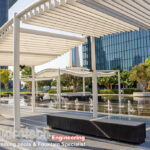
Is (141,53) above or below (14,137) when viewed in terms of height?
above

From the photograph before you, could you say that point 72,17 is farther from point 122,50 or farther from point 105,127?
point 122,50

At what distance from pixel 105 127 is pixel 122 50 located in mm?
62755

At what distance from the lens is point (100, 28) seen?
8867 millimetres

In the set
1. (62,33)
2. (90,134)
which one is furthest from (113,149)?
(62,33)

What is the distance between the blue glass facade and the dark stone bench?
56250 mm

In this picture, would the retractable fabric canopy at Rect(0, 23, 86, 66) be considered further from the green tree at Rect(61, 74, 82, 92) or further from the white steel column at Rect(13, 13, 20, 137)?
the green tree at Rect(61, 74, 82, 92)

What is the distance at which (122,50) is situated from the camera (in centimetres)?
6712

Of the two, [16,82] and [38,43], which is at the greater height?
[38,43]

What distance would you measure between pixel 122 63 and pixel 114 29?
5938cm

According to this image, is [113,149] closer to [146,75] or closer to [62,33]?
[62,33]

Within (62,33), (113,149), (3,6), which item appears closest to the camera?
(113,149)

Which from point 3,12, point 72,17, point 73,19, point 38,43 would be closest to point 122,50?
point 38,43

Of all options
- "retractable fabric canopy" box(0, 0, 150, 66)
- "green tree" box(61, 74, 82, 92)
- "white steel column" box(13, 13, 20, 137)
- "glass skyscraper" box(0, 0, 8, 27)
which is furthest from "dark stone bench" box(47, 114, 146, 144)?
"glass skyscraper" box(0, 0, 8, 27)

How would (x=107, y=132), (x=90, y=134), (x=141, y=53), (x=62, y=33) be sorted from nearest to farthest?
(x=107, y=132)
(x=90, y=134)
(x=62, y=33)
(x=141, y=53)
